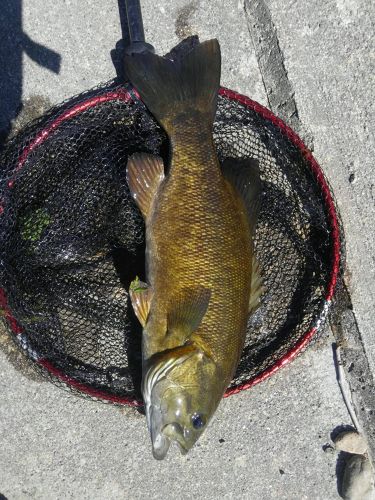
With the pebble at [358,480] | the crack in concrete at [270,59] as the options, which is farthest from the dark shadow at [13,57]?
the pebble at [358,480]

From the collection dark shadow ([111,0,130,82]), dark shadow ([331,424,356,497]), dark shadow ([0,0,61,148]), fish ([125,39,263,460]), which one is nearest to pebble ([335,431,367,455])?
dark shadow ([331,424,356,497])

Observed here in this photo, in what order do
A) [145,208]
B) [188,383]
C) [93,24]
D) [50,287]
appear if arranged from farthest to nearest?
1. [93,24]
2. [50,287]
3. [145,208]
4. [188,383]

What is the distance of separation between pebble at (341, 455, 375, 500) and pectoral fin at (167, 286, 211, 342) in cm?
114

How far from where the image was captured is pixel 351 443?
2521 millimetres

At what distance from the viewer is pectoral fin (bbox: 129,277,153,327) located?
2082 millimetres

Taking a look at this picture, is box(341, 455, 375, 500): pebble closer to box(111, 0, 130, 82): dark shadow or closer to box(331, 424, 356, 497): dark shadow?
box(331, 424, 356, 497): dark shadow

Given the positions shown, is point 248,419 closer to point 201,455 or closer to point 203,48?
point 201,455

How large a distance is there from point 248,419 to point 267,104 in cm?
144

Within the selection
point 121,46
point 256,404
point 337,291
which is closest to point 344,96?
point 337,291

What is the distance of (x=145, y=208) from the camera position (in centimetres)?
212

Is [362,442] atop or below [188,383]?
below

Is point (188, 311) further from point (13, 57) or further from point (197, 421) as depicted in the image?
point (13, 57)

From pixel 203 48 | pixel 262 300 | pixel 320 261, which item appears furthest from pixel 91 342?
pixel 203 48

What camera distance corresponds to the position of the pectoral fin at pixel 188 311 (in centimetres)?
195
